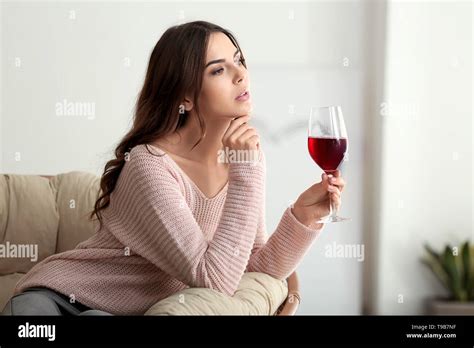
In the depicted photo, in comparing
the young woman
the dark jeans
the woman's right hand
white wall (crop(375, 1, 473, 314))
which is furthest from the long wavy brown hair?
white wall (crop(375, 1, 473, 314))

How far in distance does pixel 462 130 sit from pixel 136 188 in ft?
3.34

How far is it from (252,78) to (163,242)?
0.70 m

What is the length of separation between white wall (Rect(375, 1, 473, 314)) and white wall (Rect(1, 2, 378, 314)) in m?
0.07

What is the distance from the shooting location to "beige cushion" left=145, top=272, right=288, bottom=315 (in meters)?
1.10

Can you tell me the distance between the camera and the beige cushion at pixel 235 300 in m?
1.10

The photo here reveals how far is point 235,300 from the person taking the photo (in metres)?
1.17

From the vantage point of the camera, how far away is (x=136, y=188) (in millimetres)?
1212

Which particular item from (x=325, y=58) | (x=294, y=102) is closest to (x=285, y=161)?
(x=294, y=102)

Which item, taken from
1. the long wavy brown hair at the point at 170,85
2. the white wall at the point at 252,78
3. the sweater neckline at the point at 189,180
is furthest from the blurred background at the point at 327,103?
the sweater neckline at the point at 189,180

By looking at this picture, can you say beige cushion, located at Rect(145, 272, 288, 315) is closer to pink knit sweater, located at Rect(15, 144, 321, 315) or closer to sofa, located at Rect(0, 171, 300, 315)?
pink knit sweater, located at Rect(15, 144, 321, 315)

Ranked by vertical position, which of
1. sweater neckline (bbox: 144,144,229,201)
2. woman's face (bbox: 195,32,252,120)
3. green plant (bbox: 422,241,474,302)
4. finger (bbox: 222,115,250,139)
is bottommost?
green plant (bbox: 422,241,474,302)

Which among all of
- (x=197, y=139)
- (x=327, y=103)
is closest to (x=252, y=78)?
(x=327, y=103)

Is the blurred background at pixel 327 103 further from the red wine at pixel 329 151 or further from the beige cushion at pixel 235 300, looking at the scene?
the red wine at pixel 329 151

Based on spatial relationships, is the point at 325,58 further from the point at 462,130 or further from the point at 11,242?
the point at 11,242
